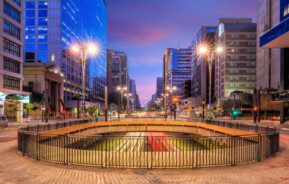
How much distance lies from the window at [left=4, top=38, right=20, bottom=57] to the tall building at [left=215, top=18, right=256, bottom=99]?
7800 centimetres

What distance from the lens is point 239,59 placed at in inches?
4505

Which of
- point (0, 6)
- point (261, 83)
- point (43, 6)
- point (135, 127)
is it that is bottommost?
point (135, 127)

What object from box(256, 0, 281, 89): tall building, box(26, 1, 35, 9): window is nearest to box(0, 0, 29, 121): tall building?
box(26, 1, 35, 9): window

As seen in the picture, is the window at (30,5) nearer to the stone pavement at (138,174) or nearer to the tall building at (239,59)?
the tall building at (239,59)

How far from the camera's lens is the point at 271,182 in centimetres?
1019

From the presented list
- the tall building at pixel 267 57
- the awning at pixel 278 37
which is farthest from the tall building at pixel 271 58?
the awning at pixel 278 37

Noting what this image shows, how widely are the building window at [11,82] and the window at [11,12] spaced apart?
40.2 feet

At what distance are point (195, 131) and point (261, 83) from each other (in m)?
61.5

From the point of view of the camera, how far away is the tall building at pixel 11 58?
2163 inches

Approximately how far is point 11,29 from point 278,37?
49.7 meters

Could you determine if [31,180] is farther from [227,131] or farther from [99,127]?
[99,127]

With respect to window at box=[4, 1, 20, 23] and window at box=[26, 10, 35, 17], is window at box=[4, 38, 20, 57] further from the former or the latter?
window at box=[26, 10, 35, 17]

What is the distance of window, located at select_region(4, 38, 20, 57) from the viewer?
5688 cm

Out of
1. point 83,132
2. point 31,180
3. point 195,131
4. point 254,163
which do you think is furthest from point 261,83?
point 31,180
